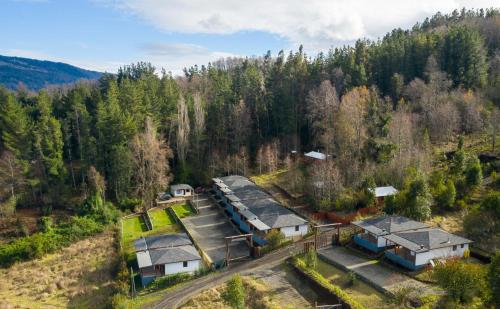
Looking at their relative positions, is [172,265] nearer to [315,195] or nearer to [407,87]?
[315,195]

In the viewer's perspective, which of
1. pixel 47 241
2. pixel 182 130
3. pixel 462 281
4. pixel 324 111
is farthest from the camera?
pixel 182 130

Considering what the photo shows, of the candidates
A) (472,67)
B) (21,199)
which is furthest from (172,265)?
(472,67)

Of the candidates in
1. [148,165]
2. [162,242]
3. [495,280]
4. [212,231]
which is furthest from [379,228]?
[148,165]

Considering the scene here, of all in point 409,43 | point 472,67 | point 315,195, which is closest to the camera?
point 315,195

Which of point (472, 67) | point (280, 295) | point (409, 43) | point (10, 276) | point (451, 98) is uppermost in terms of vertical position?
point (409, 43)

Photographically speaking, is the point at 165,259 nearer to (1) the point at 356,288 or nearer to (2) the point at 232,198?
(2) the point at 232,198

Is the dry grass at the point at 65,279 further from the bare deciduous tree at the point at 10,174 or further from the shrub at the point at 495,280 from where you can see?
the shrub at the point at 495,280
